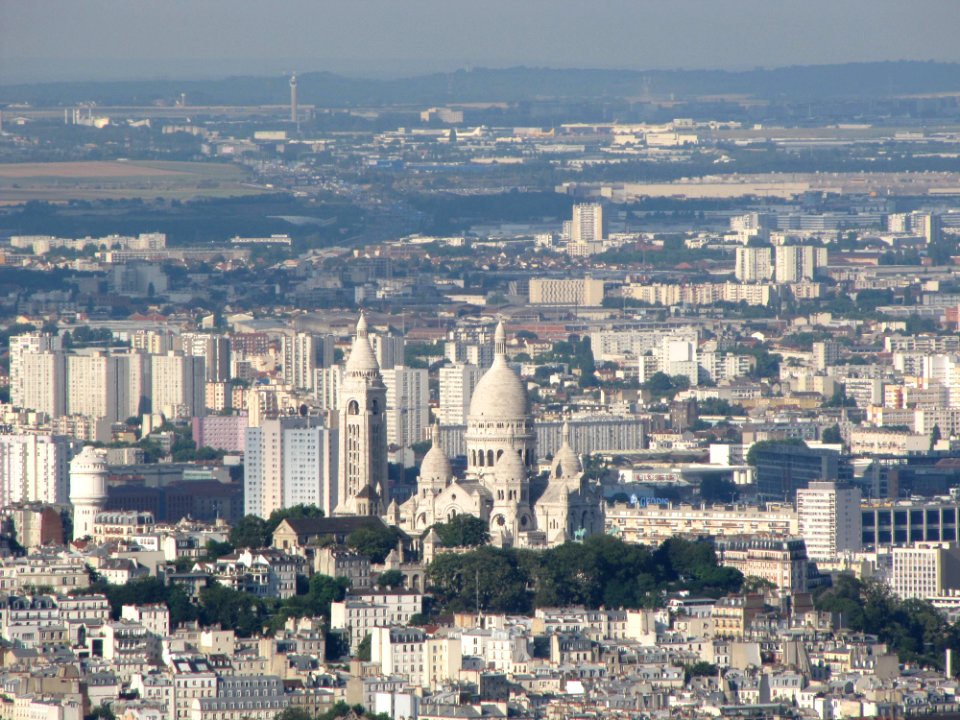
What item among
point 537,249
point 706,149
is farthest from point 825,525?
point 706,149

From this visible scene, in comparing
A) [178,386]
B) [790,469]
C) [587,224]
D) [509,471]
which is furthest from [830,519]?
[587,224]

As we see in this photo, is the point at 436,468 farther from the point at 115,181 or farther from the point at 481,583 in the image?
the point at 115,181

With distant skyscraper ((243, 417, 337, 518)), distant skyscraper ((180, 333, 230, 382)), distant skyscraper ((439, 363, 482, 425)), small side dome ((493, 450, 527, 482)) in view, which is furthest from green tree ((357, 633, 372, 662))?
distant skyscraper ((180, 333, 230, 382))

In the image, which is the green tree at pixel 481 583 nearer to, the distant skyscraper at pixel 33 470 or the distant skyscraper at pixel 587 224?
the distant skyscraper at pixel 33 470

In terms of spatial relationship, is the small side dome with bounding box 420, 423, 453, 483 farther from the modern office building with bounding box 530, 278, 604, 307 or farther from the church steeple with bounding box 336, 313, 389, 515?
the modern office building with bounding box 530, 278, 604, 307

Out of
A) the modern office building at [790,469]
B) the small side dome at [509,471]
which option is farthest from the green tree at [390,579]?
the modern office building at [790,469]

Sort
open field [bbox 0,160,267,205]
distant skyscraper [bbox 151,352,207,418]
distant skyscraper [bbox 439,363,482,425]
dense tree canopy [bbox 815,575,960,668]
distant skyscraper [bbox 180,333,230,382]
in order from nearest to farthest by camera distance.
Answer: dense tree canopy [bbox 815,575,960,668], distant skyscraper [bbox 439,363,482,425], distant skyscraper [bbox 151,352,207,418], distant skyscraper [bbox 180,333,230,382], open field [bbox 0,160,267,205]
